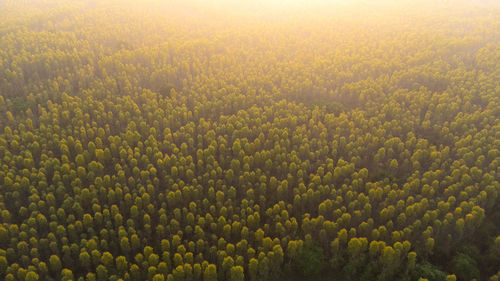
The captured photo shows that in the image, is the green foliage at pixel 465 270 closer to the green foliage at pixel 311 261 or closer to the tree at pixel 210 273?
the green foliage at pixel 311 261

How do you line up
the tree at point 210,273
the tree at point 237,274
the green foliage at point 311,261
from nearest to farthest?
→ the tree at point 210,273 → the tree at point 237,274 → the green foliage at point 311,261

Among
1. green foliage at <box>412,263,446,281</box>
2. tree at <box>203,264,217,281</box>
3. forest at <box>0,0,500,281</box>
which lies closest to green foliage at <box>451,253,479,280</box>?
forest at <box>0,0,500,281</box>

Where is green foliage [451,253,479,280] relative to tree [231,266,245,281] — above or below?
below

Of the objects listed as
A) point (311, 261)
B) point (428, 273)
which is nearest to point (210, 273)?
point (311, 261)

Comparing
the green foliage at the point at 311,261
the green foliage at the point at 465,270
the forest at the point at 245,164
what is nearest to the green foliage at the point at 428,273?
the forest at the point at 245,164

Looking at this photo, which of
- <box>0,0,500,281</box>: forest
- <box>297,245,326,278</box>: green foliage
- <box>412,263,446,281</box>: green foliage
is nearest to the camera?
<box>412,263,446,281</box>: green foliage

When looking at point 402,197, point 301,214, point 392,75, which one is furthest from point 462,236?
point 392,75

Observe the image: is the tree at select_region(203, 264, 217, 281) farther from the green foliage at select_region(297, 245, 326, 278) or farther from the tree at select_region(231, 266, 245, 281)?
the green foliage at select_region(297, 245, 326, 278)

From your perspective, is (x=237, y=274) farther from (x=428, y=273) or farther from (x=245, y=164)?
(x=428, y=273)
